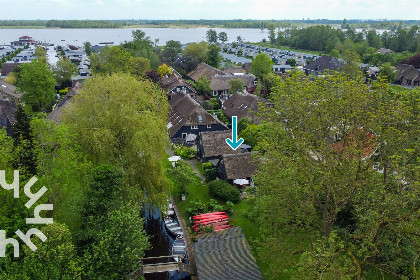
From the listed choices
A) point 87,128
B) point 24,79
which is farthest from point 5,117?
point 87,128

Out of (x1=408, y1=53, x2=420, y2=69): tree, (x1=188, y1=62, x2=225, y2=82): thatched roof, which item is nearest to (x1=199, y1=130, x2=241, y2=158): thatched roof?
(x1=188, y1=62, x2=225, y2=82): thatched roof

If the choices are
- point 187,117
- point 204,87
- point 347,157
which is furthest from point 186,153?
point 204,87

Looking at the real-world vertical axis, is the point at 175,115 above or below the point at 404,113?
below

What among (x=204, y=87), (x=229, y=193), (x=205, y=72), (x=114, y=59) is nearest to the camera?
(x=229, y=193)

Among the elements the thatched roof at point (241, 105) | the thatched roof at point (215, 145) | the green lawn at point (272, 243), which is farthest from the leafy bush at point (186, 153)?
the thatched roof at point (241, 105)

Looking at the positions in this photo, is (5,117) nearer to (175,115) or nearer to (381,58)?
(175,115)

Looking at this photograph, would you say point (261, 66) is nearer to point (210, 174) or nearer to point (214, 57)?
point (214, 57)
